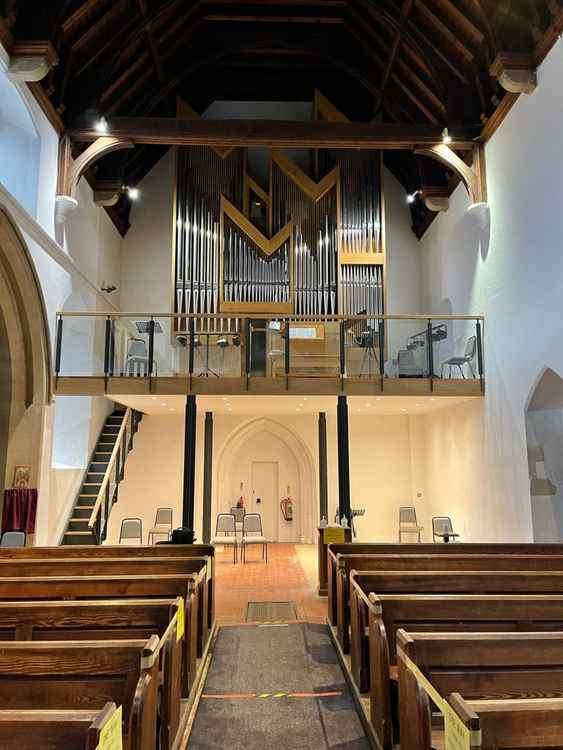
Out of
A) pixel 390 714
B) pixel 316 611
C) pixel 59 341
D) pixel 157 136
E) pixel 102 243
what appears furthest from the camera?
pixel 102 243

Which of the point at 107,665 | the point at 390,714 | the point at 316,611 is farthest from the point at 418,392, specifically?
the point at 107,665

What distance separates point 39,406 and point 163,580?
4.43 metres

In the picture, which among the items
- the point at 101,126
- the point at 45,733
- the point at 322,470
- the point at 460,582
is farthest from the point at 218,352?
the point at 45,733

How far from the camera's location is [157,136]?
27.1 ft

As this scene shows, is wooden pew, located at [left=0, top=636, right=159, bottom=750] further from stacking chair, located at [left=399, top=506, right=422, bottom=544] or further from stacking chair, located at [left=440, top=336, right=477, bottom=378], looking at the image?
stacking chair, located at [left=399, top=506, right=422, bottom=544]

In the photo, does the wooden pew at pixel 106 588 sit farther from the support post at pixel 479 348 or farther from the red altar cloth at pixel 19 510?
the support post at pixel 479 348

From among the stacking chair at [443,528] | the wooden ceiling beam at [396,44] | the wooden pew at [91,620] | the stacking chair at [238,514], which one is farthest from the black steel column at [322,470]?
the wooden pew at [91,620]

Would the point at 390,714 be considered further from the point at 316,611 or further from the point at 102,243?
the point at 102,243

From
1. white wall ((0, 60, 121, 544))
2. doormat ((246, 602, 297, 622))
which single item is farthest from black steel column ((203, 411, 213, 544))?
doormat ((246, 602, 297, 622))

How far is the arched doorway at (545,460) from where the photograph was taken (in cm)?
668

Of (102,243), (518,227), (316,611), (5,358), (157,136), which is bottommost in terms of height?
(316,611)

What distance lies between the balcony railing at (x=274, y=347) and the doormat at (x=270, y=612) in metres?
3.16

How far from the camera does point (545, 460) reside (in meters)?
6.79

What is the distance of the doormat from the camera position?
5.46m
